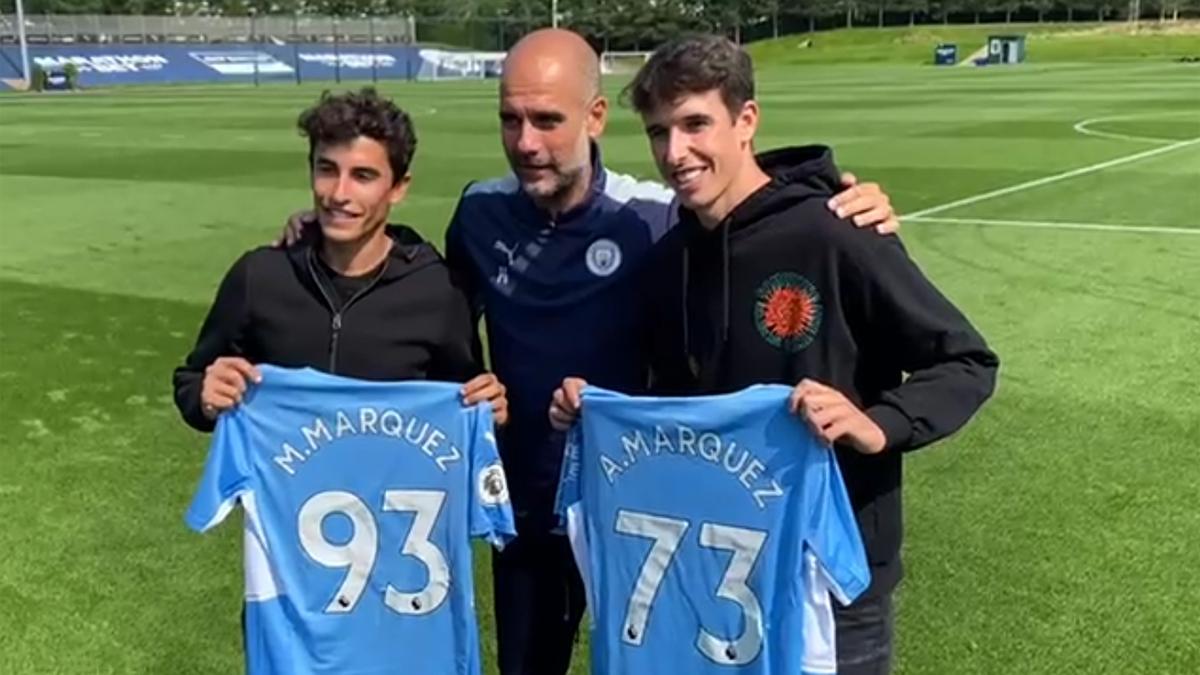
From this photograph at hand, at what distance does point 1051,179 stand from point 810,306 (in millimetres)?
17385

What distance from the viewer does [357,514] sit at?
3660 millimetres

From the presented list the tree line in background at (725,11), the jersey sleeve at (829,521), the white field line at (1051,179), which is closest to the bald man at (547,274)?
the jersey sleeve at (829,521)

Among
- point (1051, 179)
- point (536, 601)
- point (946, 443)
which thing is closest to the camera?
point (536, 601)

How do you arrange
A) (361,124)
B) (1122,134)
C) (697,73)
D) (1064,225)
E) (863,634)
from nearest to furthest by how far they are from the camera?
(697,73) < (863,634) < (361,124) < (1064,225) < (1122,134)

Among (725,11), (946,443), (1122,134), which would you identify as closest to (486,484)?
(946,443)

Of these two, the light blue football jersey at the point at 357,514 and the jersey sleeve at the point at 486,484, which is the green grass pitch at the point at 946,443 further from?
the jersey sleeve at the point at 486,484

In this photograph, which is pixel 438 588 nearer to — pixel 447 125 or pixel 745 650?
pixel 745 650

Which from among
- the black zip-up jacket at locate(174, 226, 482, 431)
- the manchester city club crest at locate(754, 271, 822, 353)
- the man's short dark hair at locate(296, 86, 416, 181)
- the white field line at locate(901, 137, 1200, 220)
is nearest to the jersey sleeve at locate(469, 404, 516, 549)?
the black zip-up jacket at locate(174, 226, 482, 431)

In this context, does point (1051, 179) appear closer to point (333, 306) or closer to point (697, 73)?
point (333, 306)

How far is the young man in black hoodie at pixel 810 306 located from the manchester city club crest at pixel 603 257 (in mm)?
399

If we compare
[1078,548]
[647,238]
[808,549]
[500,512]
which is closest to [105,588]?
[500,512]

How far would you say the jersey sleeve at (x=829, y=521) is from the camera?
3131 mm

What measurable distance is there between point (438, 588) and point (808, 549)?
1061mm

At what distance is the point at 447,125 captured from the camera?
33188 mm
